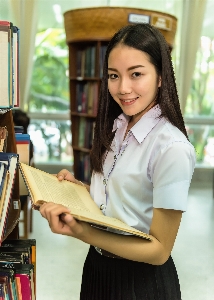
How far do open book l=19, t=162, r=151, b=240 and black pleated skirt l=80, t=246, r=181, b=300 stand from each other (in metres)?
0.18

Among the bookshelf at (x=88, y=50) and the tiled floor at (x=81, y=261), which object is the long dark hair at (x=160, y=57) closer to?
the tiled floor at (x=81, y=261)

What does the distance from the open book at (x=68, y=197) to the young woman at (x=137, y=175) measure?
32 millimetres

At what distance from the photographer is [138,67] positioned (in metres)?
0.99

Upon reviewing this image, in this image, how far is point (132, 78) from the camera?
101 cm

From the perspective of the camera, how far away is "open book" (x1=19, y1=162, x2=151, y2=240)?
0.82 m

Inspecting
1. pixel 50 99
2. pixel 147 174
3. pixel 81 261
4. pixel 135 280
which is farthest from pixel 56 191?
pixel 50 99

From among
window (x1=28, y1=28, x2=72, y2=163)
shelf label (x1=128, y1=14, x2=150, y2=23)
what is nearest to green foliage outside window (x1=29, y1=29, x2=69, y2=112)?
window (x1=28, y1=28, x2=72, y2=163)

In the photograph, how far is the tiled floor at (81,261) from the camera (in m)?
2.53

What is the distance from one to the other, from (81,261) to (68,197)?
203 centimetres

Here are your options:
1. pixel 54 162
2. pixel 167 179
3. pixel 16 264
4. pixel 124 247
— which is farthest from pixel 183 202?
pixel 54 162

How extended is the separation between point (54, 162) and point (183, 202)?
4.50 m

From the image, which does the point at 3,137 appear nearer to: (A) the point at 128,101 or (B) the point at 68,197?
(B) the point at 68,197

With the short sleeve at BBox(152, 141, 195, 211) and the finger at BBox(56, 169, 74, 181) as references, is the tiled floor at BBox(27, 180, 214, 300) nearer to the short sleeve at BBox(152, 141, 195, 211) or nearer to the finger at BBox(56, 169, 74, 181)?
the finger at BBox(56, 169, 74, 181)

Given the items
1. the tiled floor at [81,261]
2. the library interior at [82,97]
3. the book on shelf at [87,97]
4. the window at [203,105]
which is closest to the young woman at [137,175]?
the library interior at [82,97]
